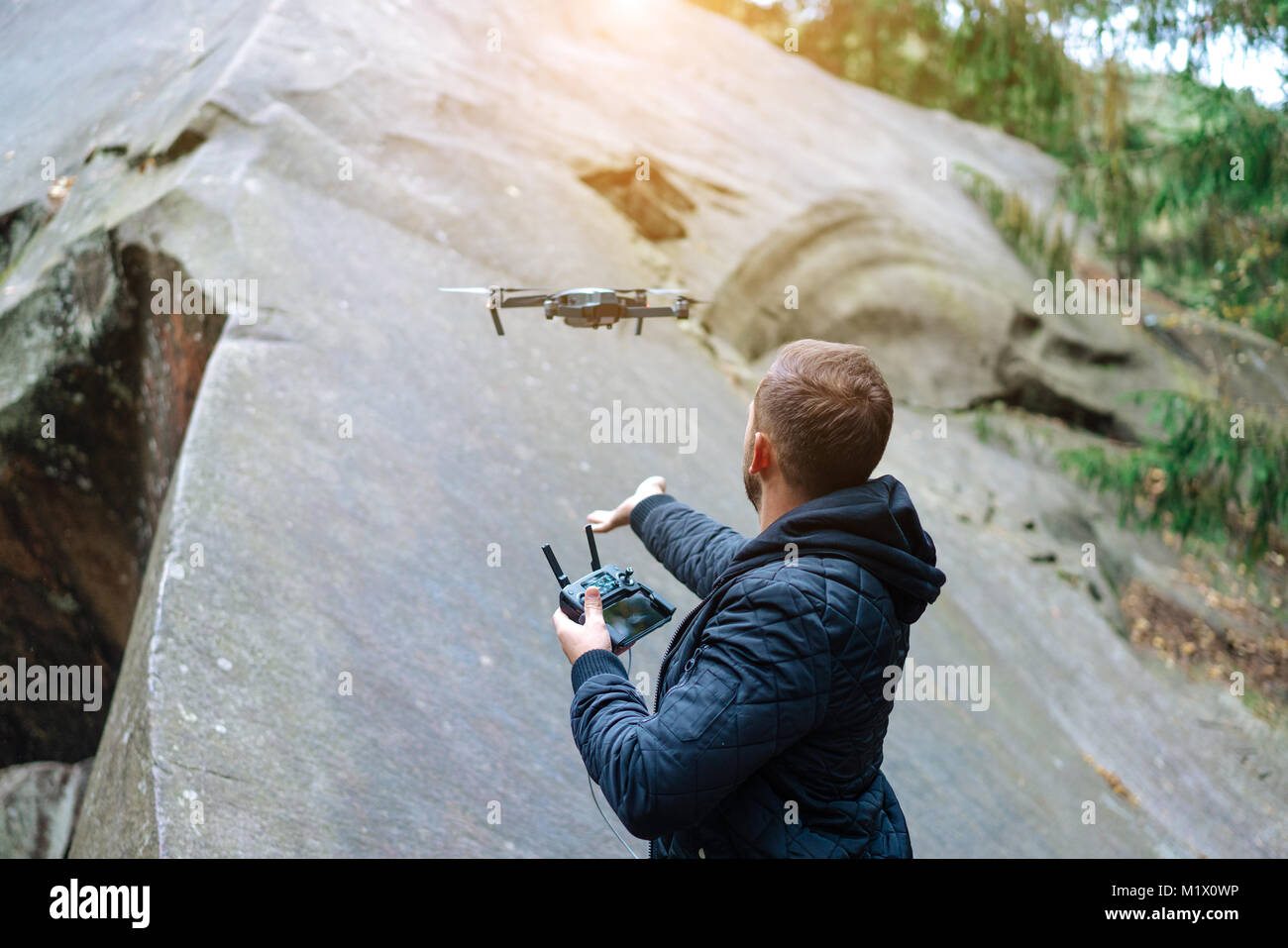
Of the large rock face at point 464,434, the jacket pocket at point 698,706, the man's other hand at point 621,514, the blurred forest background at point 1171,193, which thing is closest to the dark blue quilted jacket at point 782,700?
the jacket pocket at point 698,706

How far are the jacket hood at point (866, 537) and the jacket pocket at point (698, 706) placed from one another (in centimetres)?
30

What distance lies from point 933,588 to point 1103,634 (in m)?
6.32

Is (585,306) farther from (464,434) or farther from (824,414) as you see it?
Result: (464,434)

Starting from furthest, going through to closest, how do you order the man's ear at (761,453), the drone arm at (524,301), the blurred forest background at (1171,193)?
the blurred forest background at (1171,193) → the drone arm at (524,301) → the man's ear at (761,453)

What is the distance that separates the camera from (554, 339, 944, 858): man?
1.88 metres

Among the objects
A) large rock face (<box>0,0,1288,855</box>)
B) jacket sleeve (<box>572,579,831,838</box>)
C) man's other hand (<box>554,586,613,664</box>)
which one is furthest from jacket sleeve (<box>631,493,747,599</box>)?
large rock face (<box>0,0,1288,855</box>)

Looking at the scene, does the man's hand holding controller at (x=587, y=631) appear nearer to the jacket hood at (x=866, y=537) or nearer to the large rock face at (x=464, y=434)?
the jacket hood at (x=866, y=537)

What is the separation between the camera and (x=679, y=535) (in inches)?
111

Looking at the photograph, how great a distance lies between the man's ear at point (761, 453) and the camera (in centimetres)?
212

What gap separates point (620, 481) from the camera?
5.40 meters

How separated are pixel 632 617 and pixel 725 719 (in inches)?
18.8

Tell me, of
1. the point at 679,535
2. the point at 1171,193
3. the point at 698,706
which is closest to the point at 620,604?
the point at 698,706
